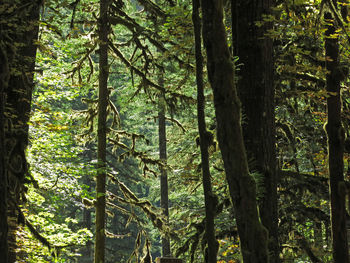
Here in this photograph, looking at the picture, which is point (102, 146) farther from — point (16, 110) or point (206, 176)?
point (206, 176)

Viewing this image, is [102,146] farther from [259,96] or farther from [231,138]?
[231,138]

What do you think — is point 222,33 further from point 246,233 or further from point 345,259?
point 345,259

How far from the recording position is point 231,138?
13.3ft

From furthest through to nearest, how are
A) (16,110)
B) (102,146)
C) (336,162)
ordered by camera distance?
(102,146) < (16,110) < (336,162)

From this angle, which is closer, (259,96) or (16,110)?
(259,96)

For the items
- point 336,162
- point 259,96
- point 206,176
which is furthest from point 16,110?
point 336,162

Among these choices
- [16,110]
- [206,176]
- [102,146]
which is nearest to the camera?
[206,176]

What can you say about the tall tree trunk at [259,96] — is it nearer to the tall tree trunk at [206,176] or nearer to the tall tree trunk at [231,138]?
the tall tree trunk at [206,176]

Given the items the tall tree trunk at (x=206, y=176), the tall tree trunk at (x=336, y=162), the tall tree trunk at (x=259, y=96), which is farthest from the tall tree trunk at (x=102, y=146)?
the tall tree trunk at (x=206, y=176)

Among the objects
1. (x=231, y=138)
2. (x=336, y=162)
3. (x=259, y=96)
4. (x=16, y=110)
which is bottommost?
(x=231, y=138)

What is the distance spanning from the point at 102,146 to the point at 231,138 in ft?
24.3

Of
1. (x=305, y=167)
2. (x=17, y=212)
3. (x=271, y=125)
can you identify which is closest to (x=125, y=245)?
(x=305, y=167)

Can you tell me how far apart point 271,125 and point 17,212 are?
4.66 metres

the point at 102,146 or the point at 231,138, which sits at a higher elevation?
the point at 102,146
